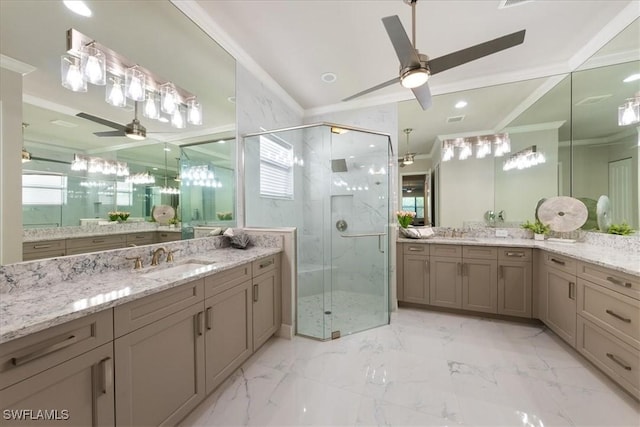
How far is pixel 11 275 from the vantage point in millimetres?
1078

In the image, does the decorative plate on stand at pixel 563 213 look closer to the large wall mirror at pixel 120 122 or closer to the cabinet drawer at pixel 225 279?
the cabinet drawer at pixel 225 279

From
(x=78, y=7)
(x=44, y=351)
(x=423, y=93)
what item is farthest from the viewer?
(x=423, y=93)

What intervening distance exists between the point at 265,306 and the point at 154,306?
3.45ft

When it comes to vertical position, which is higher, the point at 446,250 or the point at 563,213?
the point at 563,213

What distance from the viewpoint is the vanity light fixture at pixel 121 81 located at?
4.30 ft

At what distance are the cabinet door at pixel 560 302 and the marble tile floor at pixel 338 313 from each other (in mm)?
1552

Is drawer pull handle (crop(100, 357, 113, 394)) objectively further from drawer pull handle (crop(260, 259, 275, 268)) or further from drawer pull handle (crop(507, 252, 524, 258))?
drawer pull handle (crop(507, 252, 524, 258))

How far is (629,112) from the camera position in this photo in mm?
2070

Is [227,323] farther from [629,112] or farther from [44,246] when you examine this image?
[629,112]

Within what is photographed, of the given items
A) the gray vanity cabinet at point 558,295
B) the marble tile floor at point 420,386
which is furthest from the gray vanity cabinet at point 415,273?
the gray vanity cabinet at point 558,295

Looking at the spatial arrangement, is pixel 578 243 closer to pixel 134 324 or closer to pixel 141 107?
pixel 134 324

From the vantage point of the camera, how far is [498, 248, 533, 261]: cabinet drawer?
8.30 feet

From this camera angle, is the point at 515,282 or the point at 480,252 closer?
the point at 515,282

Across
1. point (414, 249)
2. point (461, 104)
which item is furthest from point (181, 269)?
point (461, 104)
